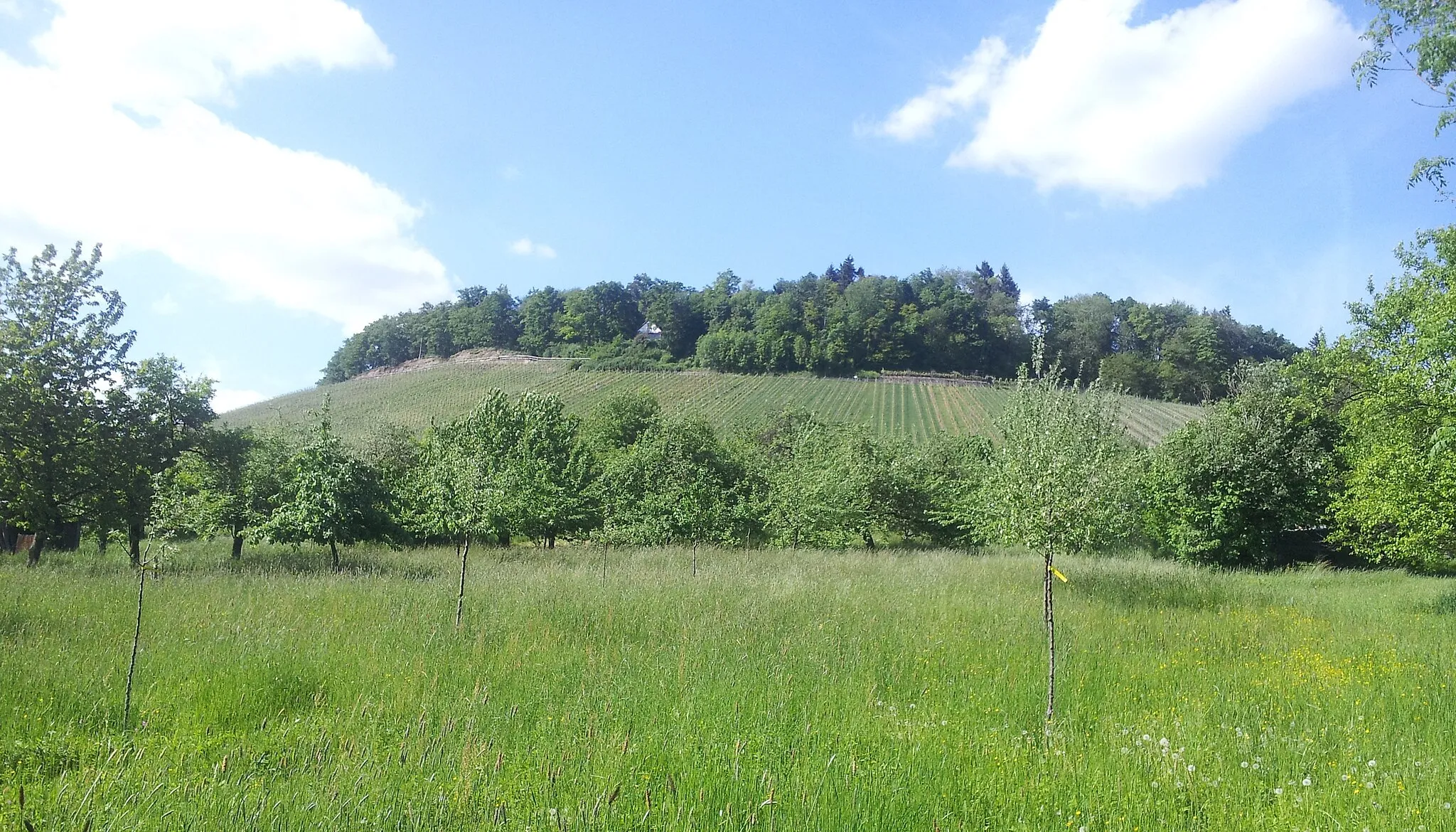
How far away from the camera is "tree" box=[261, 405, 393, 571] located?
17.7m

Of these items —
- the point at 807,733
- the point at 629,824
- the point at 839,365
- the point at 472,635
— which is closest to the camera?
the point at 629,824

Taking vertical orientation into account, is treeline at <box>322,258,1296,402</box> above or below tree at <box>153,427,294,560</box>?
above

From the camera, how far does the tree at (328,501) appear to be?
17.7 meters

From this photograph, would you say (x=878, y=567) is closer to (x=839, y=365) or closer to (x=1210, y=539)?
(x=1210, y=539)

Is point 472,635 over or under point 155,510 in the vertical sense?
under

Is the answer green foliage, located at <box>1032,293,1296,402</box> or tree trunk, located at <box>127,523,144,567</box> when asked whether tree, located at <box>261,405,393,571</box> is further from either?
green foliage, located at <box>1032,293,1296,402</box>

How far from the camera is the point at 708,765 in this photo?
16.7ft

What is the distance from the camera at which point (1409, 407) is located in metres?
16.4

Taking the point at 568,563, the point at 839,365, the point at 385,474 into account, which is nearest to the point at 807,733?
the point at 568,563

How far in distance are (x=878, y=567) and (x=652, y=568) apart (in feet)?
19.7

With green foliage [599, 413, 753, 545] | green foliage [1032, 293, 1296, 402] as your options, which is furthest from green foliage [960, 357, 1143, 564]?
green foliage [1032, 293, 1296, 402]

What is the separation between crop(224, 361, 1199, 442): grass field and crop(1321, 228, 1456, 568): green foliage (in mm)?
37442

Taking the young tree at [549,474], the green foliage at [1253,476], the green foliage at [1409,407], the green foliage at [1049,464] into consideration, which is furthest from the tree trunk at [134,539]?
the green foliage at [1253,476]

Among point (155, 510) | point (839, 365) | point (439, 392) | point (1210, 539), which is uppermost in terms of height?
point (839, 365)
